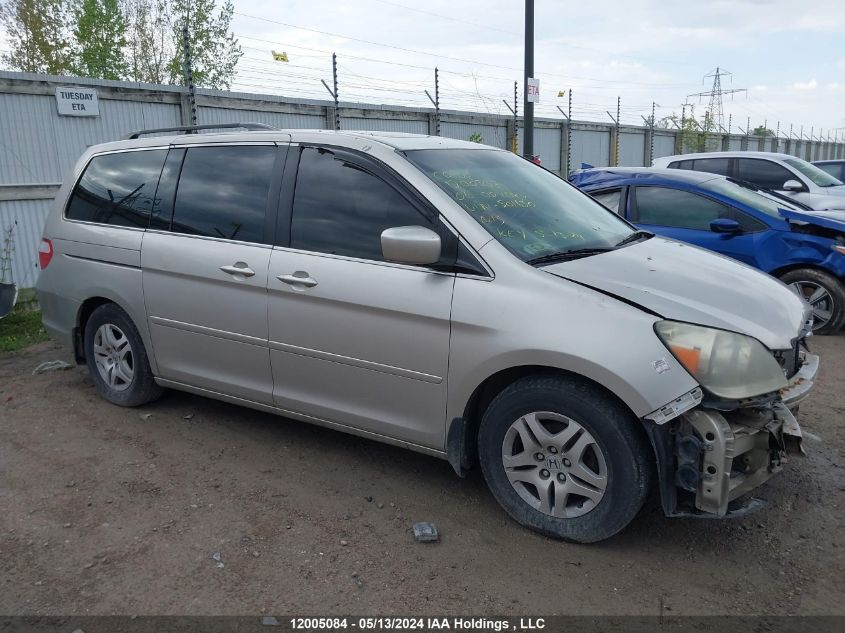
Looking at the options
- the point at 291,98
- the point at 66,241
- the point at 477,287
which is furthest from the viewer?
the point at 291,98

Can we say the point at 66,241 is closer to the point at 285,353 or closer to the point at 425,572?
the point at 285,353

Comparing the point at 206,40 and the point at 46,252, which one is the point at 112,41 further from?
→ the point at 46,252

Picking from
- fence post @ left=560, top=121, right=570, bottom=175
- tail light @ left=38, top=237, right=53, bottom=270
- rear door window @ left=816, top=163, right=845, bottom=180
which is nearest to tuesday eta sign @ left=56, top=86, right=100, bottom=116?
tail light @ left=38, top=237, right=53, bottom=270

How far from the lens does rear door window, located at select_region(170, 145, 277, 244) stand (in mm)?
4121

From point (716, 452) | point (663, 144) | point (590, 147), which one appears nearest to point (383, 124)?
point (590, 147)

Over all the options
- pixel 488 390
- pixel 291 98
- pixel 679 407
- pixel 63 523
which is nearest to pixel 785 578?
pixel 679 407

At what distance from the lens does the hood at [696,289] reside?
3109 mm

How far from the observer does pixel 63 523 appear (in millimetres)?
3533

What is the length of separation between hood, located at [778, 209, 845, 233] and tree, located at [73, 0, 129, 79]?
1578 centimetres

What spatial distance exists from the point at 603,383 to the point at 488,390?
0.64 metres

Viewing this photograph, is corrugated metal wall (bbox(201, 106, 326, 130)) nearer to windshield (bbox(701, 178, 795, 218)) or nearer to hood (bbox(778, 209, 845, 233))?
windshield (bbox(701, 178, 795, 218))

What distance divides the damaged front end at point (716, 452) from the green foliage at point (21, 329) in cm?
607

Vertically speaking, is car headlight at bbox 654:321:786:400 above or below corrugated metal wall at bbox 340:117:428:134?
below

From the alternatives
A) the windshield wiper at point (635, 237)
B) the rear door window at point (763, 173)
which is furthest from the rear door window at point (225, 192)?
the rear door window at point (763, 173)
